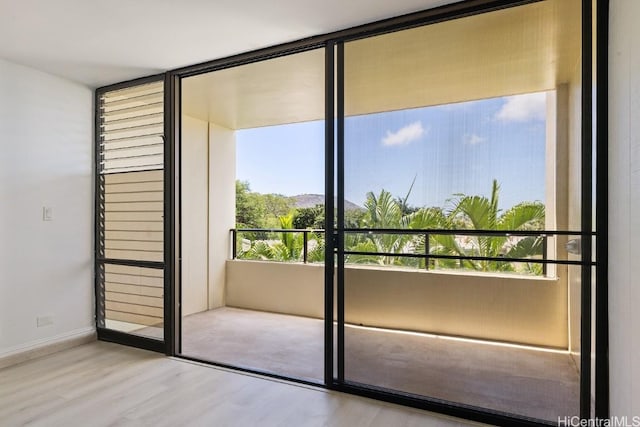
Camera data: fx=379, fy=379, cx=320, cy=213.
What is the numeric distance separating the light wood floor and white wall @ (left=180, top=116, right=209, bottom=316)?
1.91 m

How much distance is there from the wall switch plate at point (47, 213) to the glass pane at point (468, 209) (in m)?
2.62

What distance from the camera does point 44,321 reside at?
3227 millimetres

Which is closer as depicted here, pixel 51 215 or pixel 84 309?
pixel 51 215

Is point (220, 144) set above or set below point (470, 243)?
above

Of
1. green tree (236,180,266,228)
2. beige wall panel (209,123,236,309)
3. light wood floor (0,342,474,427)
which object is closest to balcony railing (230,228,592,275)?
light wood floor (0,342,474,427)

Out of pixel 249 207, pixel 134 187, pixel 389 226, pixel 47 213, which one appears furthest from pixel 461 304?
pixel 249 207

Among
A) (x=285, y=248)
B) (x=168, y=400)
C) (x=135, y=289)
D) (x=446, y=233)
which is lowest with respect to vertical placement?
(x=168, y=400)

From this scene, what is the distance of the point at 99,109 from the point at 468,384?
3.89m

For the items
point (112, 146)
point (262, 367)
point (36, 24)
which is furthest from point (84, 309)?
point (36, 24)

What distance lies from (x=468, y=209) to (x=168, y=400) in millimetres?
2203

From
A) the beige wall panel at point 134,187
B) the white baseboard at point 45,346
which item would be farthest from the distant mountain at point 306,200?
the white baseboard at point 45,346

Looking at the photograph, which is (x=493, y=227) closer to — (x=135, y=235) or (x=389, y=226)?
(x=389, y=226)

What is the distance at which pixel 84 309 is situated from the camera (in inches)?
140

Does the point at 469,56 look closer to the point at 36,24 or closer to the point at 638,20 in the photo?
the point at 638,20
